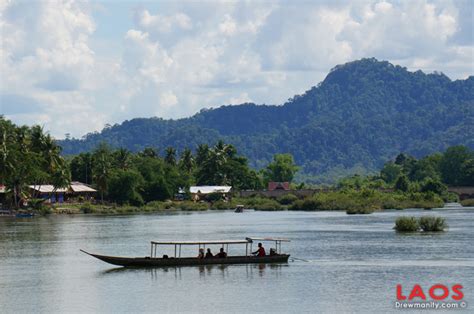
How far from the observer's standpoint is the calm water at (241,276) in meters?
48.3

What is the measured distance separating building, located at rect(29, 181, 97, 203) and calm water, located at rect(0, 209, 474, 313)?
76.8 meters

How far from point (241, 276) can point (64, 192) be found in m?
124

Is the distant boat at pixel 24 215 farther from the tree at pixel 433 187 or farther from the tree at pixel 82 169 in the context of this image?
the tree at pixel 433 187

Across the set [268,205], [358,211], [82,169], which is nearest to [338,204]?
[358,211]

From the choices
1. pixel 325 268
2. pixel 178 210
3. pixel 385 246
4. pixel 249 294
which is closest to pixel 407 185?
pixel 178 210

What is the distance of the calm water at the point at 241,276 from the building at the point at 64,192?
3025 inches

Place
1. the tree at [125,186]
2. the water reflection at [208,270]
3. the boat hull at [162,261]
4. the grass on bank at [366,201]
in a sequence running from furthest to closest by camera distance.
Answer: the tree at [125,186]
the grass on bank at [366,201]
the boat hull at [162,261]
the water reflection at [208,270]

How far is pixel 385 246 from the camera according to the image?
77438mm

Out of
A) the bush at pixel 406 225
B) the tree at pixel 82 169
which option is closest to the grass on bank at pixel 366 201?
the tree at pixel 82 169

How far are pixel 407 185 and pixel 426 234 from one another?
348ft

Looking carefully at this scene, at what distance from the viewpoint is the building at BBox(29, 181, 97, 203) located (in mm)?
170500

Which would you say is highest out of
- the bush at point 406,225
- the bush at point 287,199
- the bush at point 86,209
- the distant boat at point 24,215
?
the bush at point 287,199

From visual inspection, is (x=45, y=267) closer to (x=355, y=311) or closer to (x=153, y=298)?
(x=153, y=298)

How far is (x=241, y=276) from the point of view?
5888cm
